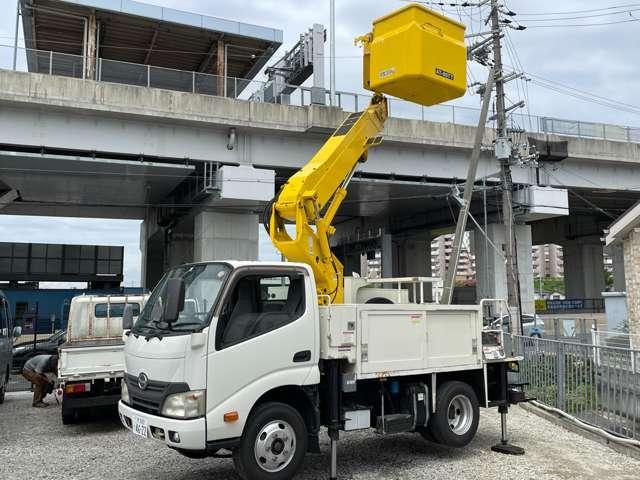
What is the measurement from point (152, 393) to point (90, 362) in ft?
12.5

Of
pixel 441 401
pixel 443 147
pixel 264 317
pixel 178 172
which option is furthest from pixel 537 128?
pixel 264 317

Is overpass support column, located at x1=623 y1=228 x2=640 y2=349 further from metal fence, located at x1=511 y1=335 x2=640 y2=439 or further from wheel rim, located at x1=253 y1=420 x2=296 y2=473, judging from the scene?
wheel rim, located at x1=253 y1=420 x2=296 y2=473

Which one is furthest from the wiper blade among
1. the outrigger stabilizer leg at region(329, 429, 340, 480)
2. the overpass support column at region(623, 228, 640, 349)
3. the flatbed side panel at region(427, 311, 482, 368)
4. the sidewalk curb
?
the overpass support column at region(623, 228, 640, 349)

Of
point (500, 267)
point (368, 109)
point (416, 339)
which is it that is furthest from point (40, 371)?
point (500, 267)

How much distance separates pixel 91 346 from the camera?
8992mm

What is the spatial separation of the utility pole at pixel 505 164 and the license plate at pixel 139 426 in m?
15.6

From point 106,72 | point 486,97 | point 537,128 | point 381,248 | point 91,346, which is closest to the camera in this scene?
point 91,346

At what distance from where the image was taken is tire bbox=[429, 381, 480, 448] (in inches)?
281

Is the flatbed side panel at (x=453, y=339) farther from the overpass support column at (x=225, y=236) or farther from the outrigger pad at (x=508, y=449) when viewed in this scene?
the overpass support column at (x=225, y=236)

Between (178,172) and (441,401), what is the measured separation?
15636 mm

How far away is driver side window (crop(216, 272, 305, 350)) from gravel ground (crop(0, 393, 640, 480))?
6.31 feet

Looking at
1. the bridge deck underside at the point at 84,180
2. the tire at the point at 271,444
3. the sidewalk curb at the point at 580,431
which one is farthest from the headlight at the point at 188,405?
the bridge deck underside at the point at 84,180

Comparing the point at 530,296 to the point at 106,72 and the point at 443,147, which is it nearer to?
the point at 443,147

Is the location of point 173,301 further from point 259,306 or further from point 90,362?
point 90,362
